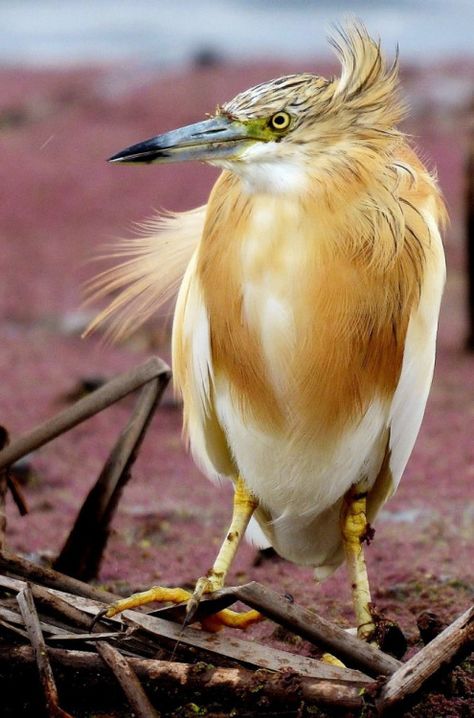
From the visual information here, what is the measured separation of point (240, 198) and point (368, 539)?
0.87 m

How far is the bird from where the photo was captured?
2.70 m

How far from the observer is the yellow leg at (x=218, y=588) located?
2.67 m

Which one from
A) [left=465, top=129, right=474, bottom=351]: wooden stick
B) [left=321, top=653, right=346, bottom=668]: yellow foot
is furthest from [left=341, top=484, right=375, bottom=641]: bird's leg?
[left=465, top=129, right=474, bottom=351]: wooden stick

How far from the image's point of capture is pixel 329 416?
2.89 metres

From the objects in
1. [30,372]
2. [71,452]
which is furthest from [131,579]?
[30,372]

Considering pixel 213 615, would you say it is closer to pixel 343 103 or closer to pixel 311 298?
pixel 311 298

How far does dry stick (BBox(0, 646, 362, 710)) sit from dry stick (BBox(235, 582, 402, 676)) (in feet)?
0.26

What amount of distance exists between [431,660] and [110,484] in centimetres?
122

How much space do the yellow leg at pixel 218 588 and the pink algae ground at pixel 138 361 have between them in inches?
13.4

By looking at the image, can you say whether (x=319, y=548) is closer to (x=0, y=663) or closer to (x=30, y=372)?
(x=0, y=663)

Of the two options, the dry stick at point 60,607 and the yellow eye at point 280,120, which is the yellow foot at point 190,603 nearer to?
the dry stick at point 60,607

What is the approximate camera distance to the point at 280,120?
8.77ft

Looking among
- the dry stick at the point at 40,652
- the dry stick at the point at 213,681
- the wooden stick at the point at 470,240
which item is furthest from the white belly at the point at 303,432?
the wooden stick at the point at 470,240

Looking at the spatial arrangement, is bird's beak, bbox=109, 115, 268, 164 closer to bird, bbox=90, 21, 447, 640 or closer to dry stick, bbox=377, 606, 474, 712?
bird, bbox=90, 21, 447, 640
